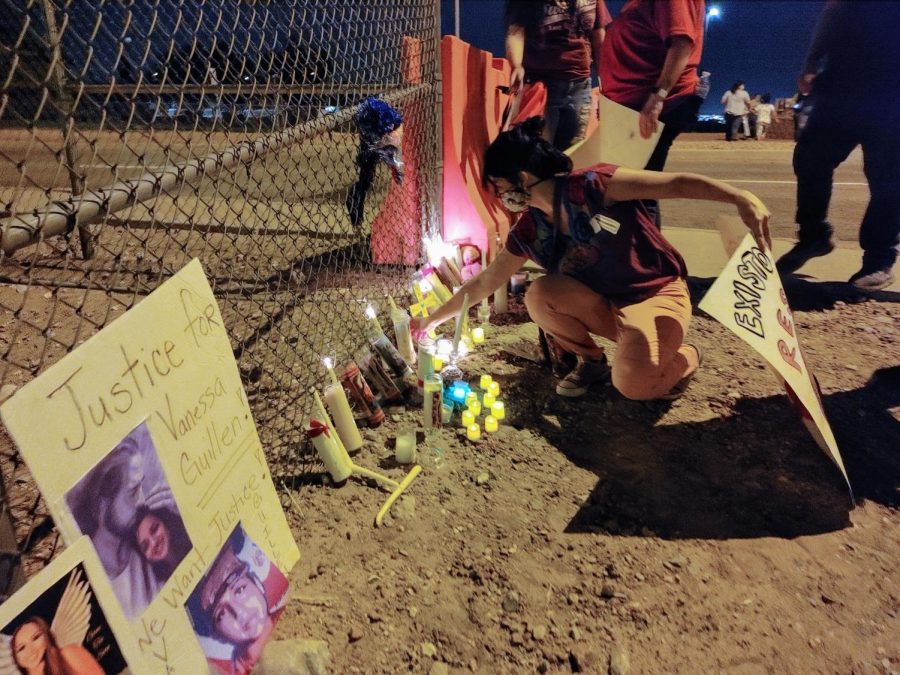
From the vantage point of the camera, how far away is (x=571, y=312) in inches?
110

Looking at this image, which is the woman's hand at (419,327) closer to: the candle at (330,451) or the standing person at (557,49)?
the candle at (330,451)

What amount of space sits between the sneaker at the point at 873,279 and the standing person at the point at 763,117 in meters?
14.3

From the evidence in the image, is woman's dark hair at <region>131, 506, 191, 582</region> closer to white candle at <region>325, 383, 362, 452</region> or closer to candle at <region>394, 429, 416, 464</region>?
white candle at <region>325, 383, 362, 452</region>

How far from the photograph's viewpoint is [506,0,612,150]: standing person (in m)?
3.91

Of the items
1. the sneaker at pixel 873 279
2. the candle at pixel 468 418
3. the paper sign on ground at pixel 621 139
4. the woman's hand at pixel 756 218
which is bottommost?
the candle at pixel 468 418

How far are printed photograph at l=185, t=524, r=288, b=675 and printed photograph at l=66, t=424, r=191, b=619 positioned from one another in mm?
155

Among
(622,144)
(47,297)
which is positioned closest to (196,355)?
(622,144)

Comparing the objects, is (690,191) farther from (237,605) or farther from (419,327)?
(237,605)

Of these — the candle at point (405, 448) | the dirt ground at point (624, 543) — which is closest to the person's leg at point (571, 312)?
the dirt ground at point (624, 543)

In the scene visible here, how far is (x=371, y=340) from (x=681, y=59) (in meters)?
2.42

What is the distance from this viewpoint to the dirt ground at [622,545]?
1.69 metres

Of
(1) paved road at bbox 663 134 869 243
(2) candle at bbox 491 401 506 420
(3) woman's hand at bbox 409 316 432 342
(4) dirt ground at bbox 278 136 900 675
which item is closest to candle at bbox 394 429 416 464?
(4) dirt ground at bbox 278 136 900 675

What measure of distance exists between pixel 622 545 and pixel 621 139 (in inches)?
109

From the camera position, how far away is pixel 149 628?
118cm
